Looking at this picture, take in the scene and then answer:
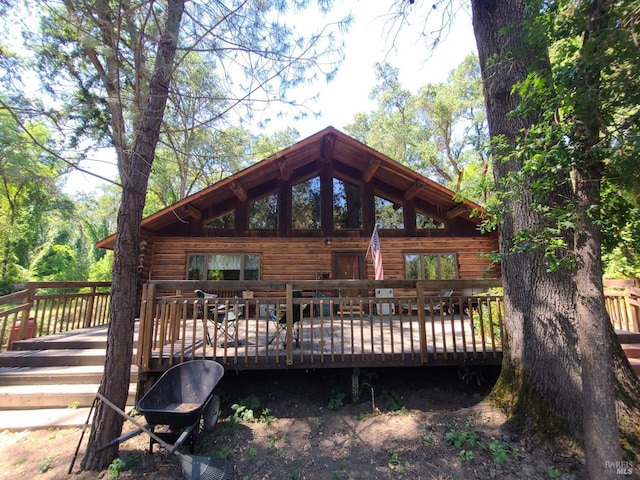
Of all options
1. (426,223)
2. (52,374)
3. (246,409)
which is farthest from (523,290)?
(426,223)

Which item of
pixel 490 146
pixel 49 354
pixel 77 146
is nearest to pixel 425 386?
pixel 490 146

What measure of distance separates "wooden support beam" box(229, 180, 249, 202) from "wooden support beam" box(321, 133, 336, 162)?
2.80m

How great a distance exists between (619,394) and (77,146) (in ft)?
30.4

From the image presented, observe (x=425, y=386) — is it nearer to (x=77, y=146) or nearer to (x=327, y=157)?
(x=327, y=157)

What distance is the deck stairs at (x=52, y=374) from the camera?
383cm

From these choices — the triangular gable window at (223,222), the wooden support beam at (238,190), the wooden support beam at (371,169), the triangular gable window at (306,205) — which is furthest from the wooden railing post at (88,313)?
the wooden support beam at (371,169)

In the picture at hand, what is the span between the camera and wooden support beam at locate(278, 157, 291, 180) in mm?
8498

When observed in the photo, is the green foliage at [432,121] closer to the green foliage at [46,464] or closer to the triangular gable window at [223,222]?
the triangular gable window at [223,222]

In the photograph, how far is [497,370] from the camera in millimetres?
4348

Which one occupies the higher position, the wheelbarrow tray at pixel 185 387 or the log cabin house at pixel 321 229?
the log cabin house at pixel 321 229

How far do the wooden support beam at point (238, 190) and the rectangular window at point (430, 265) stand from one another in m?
5.41

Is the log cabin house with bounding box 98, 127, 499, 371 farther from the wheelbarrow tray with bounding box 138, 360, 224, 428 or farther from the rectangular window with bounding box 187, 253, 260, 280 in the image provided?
the wheelbarrow tray with bounding box 138, 360, 224, 428

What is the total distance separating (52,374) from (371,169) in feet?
26.9

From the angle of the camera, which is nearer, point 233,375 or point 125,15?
point 125,15
